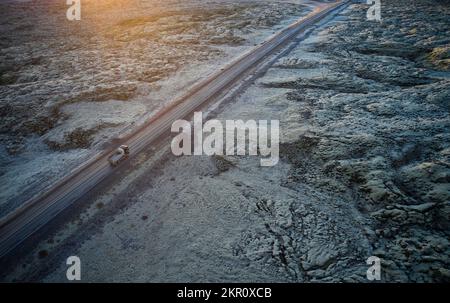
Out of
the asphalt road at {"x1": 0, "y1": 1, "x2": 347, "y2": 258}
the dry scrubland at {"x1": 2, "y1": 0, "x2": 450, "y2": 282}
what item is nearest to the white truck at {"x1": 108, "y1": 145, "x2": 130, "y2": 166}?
the asphalt road at {"x1": 0, "y1": 1, "x2": 347, "y2": 258}

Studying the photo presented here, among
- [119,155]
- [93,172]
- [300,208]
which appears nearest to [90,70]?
[119,155]

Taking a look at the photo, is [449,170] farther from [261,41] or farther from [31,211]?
[261,41]

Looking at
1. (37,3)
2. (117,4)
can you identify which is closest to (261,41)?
(117,4)

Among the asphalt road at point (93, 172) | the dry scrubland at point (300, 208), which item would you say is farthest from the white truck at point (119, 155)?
the dry scrubland at point (300, 208)

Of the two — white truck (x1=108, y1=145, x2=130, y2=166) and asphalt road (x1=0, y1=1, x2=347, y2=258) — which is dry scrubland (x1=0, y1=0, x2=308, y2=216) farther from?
white truck (x1=108, y1=145, x2=130, y2=166)

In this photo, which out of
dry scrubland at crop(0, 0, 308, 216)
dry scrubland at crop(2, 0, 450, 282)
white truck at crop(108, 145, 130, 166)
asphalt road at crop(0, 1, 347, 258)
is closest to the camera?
dry scrubland at crop(2, 0, 450, 282)

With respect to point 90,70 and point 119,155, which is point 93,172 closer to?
point 119,155

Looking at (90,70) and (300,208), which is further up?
(90,70)
